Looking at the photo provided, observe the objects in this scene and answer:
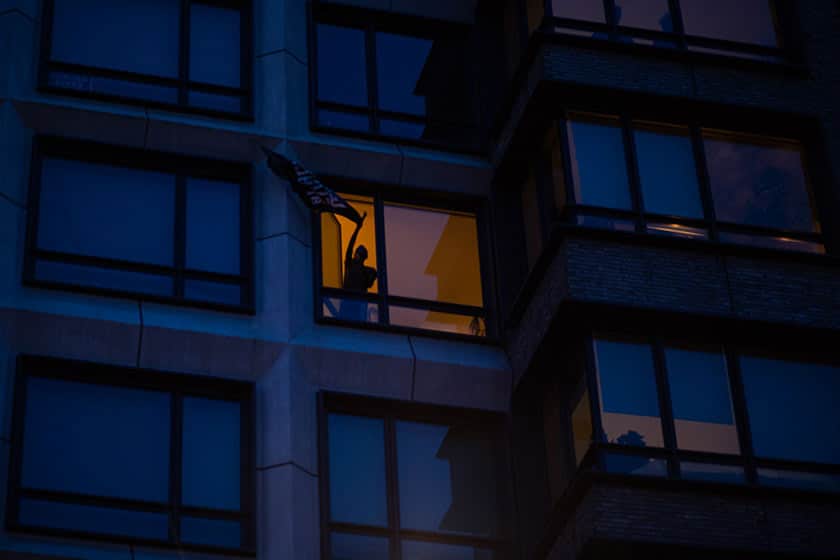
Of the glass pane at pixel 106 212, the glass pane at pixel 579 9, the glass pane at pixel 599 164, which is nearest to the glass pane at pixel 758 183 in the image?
the glass pane at pixel 599 164

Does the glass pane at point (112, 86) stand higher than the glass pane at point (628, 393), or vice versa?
the glass pane at point (112, 86)

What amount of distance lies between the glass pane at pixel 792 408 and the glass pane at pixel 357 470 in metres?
5.90

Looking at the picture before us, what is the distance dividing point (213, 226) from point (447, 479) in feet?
19.0

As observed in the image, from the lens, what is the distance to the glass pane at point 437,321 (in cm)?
2792

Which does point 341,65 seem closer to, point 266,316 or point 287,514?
point 266,316

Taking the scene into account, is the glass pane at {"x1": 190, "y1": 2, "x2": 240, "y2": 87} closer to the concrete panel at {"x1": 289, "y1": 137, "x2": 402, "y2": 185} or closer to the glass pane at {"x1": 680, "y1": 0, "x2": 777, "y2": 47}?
the concrete panel at {"x1": 289, "y1": 137, "x2": 402, "y2": 185}

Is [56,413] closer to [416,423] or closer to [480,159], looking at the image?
[416,423]

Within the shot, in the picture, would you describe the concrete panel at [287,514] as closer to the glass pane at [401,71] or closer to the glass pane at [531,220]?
the glass pane at [531,220]

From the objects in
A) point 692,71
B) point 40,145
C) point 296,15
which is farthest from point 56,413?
point 692,71

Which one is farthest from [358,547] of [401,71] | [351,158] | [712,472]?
[401,71]

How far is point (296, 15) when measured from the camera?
30219 mm

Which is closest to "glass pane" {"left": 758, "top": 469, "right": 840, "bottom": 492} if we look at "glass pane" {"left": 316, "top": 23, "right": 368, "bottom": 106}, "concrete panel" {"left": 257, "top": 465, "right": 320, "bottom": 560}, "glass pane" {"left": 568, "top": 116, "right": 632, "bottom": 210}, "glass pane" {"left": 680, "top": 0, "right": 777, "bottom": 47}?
"glass pane" {"left": 568, "top": 116, "right": 632, "bottom": 210}

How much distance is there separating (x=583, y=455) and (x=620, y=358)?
5.14 ft

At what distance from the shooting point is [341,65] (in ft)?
99.8
